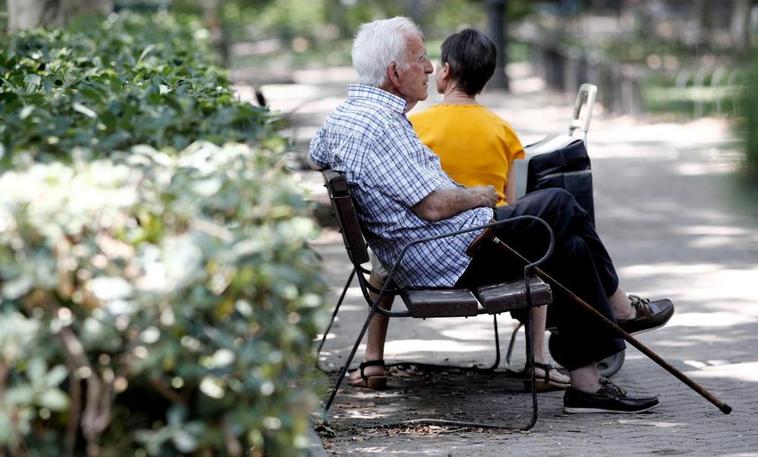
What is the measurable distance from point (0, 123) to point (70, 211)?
0.86 metres

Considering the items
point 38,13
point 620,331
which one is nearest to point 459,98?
point 620,331

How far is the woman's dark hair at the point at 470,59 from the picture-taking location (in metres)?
6.03

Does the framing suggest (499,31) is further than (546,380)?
Yes

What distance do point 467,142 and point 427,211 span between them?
0.56 meters

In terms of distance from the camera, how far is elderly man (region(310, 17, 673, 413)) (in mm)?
5562

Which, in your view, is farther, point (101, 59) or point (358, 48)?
point (101, 59)

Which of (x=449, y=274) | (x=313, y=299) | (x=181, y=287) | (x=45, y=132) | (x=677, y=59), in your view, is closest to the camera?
(x=181, y=287)

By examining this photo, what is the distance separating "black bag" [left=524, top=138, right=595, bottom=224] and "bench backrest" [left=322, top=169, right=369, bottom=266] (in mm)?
1091

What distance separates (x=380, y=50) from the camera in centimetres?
581

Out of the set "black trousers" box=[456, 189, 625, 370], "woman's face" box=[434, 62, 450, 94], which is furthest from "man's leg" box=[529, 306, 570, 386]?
"woman's face" box=[434, 62, 450, 94]

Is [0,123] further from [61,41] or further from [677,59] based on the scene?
[677,59]

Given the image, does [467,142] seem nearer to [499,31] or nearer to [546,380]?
[546,380]

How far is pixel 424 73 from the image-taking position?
5871 mm

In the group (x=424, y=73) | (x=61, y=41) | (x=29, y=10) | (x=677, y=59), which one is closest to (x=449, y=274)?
(x=424, y=73)
